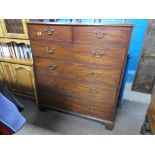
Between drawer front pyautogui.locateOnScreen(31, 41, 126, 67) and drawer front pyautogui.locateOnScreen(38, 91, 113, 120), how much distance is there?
50 cm

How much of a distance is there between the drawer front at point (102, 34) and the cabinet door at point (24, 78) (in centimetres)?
93

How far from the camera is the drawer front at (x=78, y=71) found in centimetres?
128

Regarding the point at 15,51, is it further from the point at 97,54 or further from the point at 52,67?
the point at 97,54

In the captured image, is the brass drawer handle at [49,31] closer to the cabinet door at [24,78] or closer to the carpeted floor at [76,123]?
the cabinet door at [24,78]

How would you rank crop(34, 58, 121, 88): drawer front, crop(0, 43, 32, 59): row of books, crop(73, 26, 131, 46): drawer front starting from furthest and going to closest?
crop(0, 43, 32, 59): row of books → crop(34, 58, 121, 88): drawer front → crop(73, 26, 131, 46): drawer front

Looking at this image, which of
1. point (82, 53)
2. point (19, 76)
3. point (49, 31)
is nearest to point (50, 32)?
point (49, 31)

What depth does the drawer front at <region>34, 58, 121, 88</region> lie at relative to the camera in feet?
4.20

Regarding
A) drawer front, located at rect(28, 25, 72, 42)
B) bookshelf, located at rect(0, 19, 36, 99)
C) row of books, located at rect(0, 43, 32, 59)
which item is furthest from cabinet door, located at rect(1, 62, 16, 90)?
drawer front, located at rect(28, 25, 72, 42)

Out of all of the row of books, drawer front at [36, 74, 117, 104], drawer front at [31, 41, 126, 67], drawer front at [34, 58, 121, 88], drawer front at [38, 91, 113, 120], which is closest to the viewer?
drawer front at [31, 41, 126, 67]

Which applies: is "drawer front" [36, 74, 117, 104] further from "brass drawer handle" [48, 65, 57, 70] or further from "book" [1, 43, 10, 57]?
"book" [1, 43, 10, 57]

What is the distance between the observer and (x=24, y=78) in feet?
6.31
